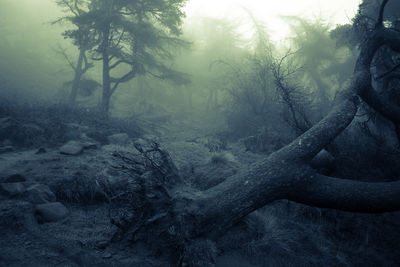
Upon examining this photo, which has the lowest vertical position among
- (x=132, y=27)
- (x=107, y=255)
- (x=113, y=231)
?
(x=107, y=255)

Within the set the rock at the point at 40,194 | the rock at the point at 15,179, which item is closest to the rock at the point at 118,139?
the rock at the point at 15,179

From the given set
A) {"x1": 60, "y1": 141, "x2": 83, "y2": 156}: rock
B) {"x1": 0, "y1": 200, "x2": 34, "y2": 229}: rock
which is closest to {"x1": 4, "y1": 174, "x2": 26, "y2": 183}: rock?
{"x1": 0, "y1": 200, "x2": 34, "y2": 229}: rock

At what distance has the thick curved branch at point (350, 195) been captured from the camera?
351 cm

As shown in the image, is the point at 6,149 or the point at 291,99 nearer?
the point at 6,149

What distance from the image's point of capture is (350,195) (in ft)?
11.8

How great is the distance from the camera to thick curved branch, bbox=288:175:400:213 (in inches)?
138

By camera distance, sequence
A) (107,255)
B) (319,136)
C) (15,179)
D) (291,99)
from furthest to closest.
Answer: (291,99) → (15,179) → (319,136) → (107,255)

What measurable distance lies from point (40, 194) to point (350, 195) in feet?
17.7

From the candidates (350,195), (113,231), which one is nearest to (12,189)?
(113,231)

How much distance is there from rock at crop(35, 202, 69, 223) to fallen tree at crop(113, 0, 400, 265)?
3.90 feet

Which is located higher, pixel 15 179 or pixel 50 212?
pixel 15 179

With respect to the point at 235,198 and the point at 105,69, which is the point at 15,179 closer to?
the point at 235,198

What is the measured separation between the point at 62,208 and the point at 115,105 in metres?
17.1

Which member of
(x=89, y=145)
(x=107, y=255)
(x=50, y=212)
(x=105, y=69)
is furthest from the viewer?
(x=105, y=69)
